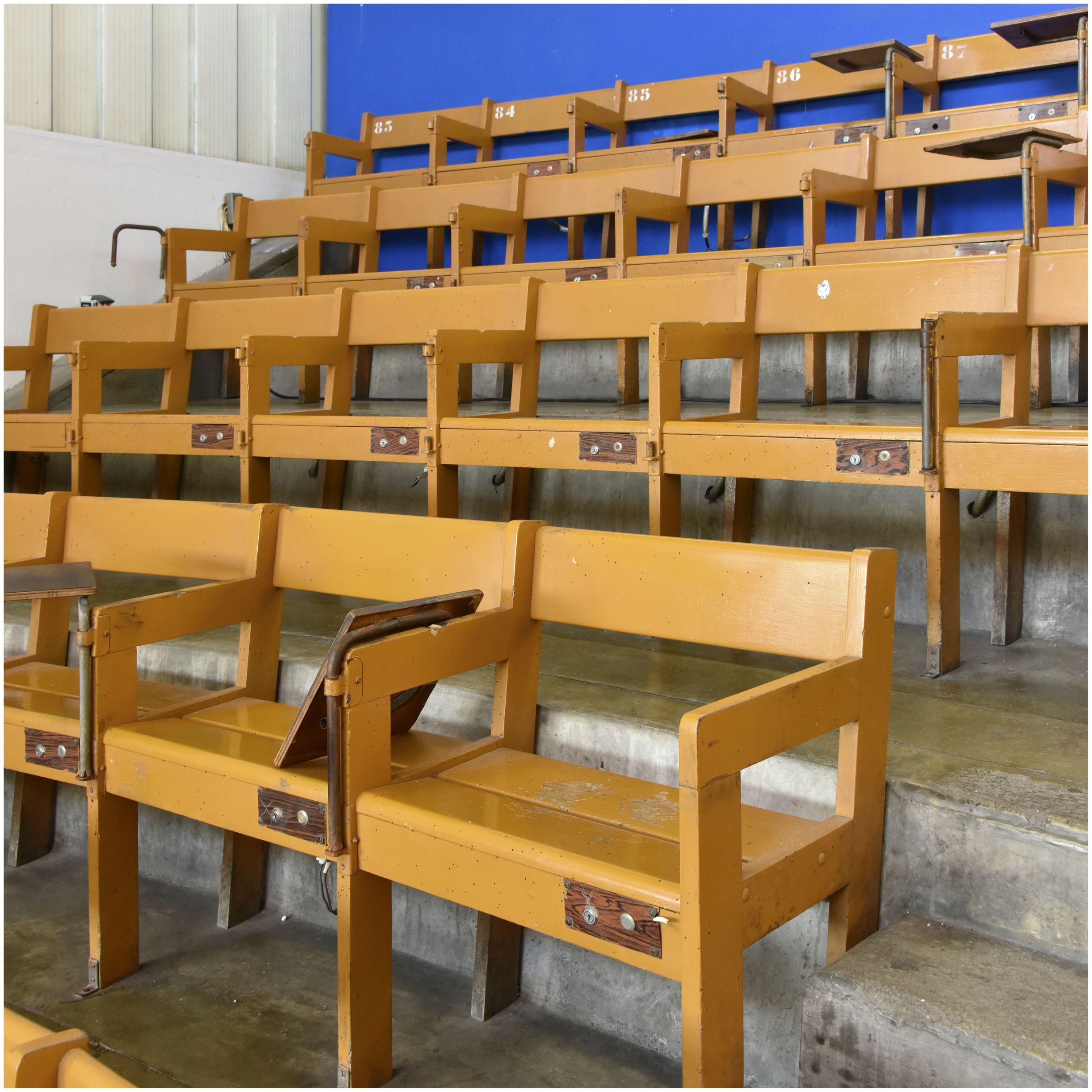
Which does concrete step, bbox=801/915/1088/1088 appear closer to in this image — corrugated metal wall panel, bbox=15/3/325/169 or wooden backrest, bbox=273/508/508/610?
wooden backrest, bbox=273/508/508/610

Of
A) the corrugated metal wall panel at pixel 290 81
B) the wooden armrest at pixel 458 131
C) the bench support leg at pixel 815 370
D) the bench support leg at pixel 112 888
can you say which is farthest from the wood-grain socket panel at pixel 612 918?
the corrugated metal wall panel at pixel 290 81

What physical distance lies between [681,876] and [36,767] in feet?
4.21

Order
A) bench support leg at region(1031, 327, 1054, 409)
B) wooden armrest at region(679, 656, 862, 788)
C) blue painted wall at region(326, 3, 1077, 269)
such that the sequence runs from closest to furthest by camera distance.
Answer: wooden armrest at region(679, 656, 862, 788) → bench support leg at region(1031, 327, 1054, 409) → blue painted wall at region(326, 3, 1077, 269)

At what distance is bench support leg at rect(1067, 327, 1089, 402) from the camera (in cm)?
292

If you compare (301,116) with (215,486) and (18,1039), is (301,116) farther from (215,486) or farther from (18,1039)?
(18,1039)

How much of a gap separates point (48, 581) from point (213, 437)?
1.28m

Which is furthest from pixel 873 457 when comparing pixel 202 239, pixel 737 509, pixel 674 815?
pixel 202 239

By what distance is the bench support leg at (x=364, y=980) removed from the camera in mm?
1512

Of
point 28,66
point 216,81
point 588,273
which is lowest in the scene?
point 588,273

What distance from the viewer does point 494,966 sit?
174 cm

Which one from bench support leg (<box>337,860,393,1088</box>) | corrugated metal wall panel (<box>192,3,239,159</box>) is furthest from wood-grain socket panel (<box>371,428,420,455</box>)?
corrugated metal wall panel (<box>192,3,239,159</box>)

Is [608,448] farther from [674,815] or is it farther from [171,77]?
[171,77]

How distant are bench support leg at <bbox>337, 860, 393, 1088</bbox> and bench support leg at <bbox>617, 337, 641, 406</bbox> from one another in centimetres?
206

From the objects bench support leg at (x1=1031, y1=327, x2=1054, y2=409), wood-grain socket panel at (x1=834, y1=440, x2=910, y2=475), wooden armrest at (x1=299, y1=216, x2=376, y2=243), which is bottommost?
wood-grain socket panel at (x1=834, y1=440, x2=910, y2=475)
